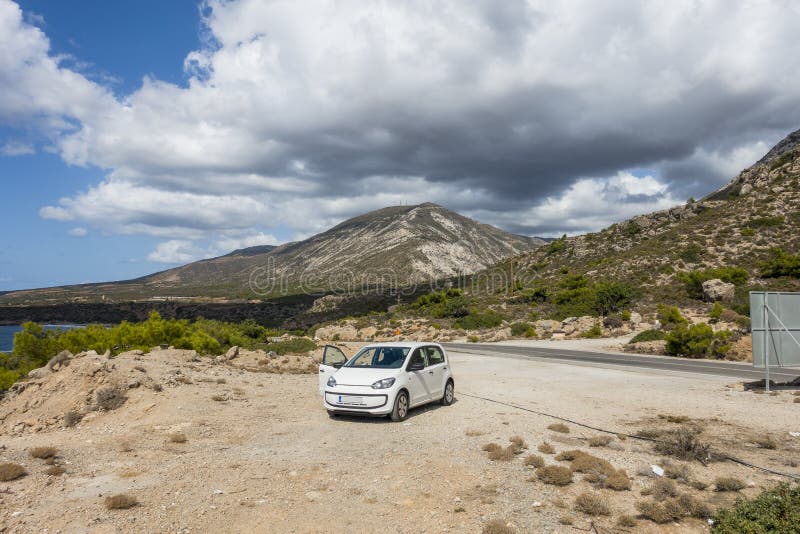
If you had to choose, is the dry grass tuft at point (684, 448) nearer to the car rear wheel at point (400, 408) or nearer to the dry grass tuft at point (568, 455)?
the dry grass tuft at point (568, 455)

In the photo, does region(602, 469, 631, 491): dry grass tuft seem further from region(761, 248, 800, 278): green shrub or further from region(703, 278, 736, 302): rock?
region(761, 248, 800, 278): green shrub

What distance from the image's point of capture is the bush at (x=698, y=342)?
79.6ft

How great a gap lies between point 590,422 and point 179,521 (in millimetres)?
8409

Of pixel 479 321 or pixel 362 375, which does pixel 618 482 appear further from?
pixel 479 321

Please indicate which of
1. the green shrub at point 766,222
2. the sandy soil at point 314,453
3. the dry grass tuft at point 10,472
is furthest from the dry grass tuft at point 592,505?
the green shrub at point 766,222

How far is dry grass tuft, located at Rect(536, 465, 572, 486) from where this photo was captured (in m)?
6.96

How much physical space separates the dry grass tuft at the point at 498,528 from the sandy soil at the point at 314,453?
15 centimetres

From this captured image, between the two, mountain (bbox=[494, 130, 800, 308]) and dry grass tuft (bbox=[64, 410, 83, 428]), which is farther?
mountain (bbox=[494, 130, 800, 308])

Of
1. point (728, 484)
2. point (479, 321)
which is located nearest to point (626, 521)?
point (728, 484)

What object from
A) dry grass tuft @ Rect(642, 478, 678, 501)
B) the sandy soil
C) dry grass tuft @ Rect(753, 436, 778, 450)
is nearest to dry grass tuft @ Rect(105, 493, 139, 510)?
the sandy soil

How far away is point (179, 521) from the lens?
5770 millimetres

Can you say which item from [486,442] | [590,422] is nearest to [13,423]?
[486,442]

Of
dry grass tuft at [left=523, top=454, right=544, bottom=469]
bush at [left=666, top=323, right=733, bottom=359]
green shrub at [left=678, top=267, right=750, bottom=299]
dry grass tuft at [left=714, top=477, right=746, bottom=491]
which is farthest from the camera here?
green shrub at [left=678, top=267, right=750, bottom=299]

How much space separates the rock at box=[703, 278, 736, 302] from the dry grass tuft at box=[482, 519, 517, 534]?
127 feet
